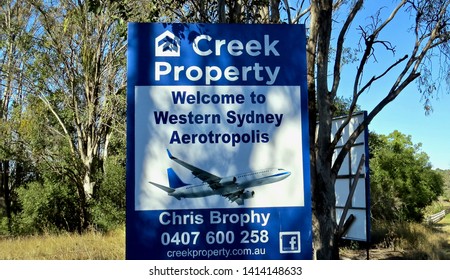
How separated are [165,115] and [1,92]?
1040 inches

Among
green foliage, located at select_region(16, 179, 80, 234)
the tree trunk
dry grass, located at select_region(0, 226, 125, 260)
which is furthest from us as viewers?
green foliage, located at select_region(16, 179, 80, 234)

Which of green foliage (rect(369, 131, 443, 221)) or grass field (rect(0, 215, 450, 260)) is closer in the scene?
grass field (rect(0, 215, 450, 260))

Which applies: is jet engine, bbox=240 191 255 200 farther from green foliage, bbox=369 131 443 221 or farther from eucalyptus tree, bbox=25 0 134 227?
eucalyptus tree, bbox=25 0 134 227

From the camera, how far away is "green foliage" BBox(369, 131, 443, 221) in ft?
50.6

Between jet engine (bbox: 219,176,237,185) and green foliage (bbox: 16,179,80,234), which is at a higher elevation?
Answer: jet engine (bbox: 219,176,237,185)

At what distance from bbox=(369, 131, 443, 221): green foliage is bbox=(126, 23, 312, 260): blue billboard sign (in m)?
11.8

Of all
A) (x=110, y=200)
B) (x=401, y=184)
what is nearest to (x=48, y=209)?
(x=110, y=200)

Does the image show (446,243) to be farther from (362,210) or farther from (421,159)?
(421,159)

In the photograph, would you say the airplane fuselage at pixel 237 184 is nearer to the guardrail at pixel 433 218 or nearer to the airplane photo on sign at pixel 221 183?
the airplane photo on sign at pixel 221 183

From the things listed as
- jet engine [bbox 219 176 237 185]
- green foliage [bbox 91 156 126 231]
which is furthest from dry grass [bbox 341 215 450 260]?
green foliage [bbox 91 156 126 231]

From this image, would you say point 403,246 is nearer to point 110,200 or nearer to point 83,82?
point 110,200

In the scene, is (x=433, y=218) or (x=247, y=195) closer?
(x=247, y=195)

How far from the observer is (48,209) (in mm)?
21656

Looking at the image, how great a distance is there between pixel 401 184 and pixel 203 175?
16163 millimetres
